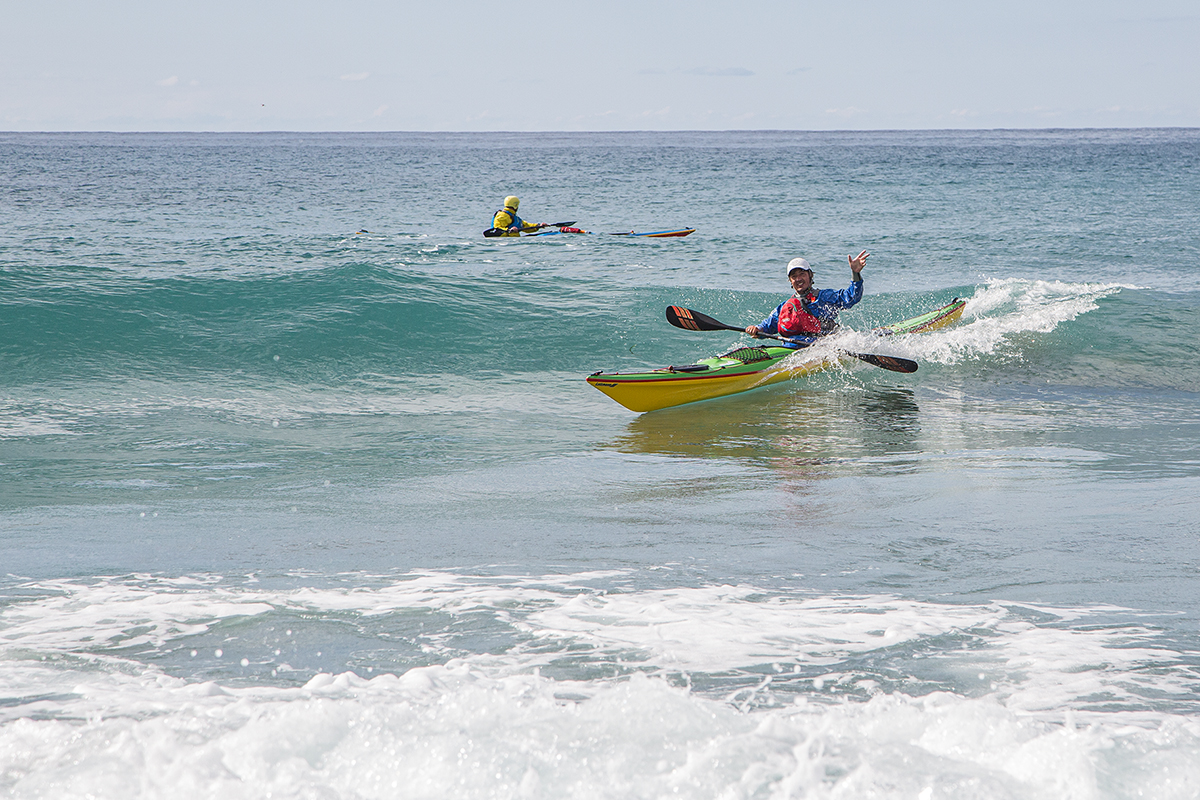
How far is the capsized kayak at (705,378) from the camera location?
28.0 ft

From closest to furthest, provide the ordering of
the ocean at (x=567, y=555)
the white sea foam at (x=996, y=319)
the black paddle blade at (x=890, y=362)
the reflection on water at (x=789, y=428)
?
the ocean at (x=567, y=555) < the reflection on water at (x=789, y=428) < the black paddle blade at (x=890, y=362) < the white sea foam at (x=996, y=319)

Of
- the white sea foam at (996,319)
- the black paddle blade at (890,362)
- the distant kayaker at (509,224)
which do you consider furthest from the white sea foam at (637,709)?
the distant kayaker at (509,224)

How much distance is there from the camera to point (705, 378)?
29.0 ft

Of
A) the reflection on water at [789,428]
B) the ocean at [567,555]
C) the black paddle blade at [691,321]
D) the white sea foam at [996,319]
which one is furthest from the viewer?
the white sea foam at [996,319]

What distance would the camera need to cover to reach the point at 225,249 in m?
19.3

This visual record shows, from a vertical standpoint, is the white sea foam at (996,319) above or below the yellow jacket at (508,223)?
below

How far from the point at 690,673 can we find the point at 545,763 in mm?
669

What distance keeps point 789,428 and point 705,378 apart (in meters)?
1.05

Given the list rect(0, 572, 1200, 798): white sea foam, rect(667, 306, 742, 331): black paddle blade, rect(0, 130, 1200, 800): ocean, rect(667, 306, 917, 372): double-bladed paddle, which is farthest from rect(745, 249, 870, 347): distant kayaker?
rect(0, 572, 1200, 798): white sea foam

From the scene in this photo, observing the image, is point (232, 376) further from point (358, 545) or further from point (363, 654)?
point (363, 654)

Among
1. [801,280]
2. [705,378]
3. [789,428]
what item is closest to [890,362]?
[801,280]

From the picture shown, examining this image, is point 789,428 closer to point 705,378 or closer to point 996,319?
point 705,378

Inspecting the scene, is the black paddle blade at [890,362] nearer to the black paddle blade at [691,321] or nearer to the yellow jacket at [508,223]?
the black paddle blade at [691,321]

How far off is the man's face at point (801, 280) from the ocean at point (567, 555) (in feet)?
3.11
